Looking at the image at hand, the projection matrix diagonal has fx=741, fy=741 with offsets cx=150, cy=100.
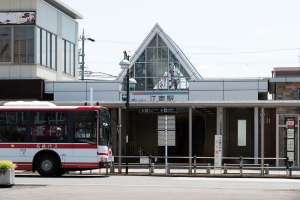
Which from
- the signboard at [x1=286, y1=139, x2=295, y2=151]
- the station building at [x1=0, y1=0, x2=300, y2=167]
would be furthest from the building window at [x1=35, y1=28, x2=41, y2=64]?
the signboard at [x1=286, y1=139, x2=295, y2=151]

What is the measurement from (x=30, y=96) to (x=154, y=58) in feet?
94.2

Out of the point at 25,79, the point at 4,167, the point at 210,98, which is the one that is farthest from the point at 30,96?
the point at 4,167

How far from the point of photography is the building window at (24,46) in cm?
4438

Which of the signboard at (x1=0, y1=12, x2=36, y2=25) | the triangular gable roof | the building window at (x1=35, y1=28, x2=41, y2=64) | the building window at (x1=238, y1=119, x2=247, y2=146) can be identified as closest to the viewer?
the building window at (x1=238, y1=119, x2=247, y2=146)

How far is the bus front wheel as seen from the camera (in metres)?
31.6

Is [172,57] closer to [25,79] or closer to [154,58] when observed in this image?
[154,58]

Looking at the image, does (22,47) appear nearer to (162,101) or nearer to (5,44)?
(5,44)

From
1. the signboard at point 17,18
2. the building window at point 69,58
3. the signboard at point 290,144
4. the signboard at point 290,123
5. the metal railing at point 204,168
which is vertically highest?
the signboard at point 17,18

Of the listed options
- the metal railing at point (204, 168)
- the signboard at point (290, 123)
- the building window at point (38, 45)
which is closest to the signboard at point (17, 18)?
the building window at point (38, 45)

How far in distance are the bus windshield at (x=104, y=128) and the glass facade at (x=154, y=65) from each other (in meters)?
36.6

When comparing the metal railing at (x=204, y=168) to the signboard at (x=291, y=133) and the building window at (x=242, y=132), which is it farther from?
the building window at (x=242, y=132)

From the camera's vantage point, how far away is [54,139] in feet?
104

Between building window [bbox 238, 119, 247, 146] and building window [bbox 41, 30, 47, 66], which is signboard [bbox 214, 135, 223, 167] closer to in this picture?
building window [bbox 238, 119, 247, 146]

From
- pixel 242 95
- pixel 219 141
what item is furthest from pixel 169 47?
pixel 219 141
